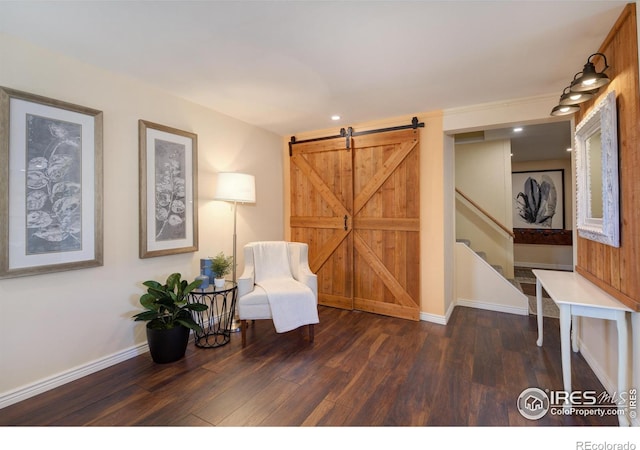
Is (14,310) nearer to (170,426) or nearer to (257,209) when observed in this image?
(170,426)

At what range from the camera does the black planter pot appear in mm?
2289

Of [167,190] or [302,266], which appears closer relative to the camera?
[167,190]

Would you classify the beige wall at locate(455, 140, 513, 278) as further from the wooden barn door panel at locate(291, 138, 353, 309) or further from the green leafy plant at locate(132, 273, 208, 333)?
the green leafy plant at locate(132, 273, 208, 333)

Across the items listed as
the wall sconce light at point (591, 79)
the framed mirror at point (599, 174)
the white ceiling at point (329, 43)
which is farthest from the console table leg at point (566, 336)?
the white ceiling at point (329, 43)

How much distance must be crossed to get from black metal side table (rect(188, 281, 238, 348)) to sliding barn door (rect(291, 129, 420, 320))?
1315mm

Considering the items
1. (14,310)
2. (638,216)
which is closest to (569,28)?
(638,216)

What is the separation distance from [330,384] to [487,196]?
4061 mm

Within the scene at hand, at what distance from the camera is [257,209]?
3789 mm

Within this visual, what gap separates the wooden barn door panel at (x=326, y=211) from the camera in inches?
146

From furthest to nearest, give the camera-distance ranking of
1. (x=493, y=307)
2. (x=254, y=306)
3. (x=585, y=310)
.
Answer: (x=493, y=307) → (x=254, y=306) → (x=585, y=310)

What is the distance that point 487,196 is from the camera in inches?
184

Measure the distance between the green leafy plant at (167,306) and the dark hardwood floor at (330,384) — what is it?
315 mm

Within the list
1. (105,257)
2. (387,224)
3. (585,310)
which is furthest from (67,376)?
(585,310)

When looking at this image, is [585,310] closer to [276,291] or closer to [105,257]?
[276,291]
